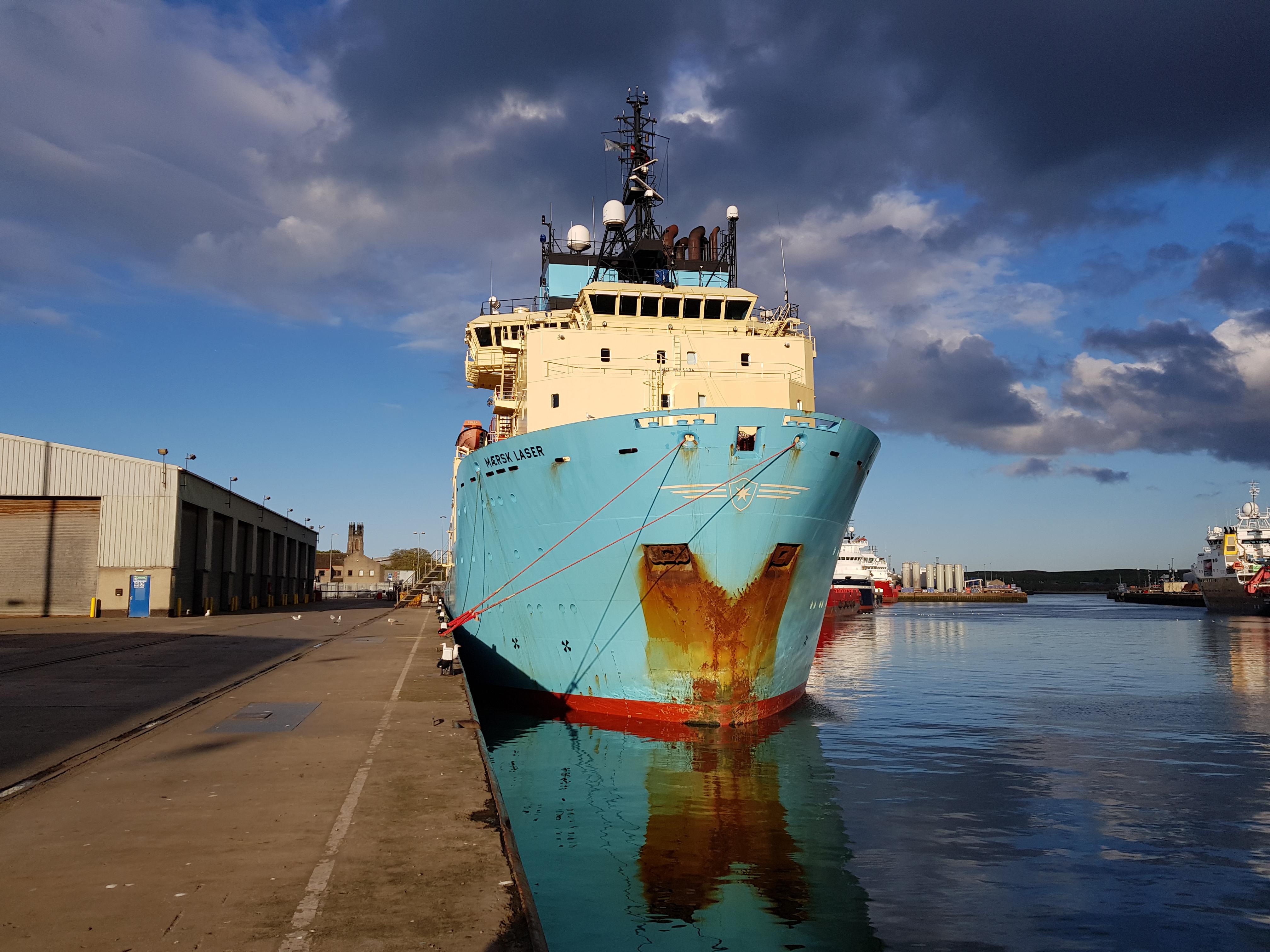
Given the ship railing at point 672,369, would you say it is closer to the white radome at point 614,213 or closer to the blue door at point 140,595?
the white radome at point 614,213

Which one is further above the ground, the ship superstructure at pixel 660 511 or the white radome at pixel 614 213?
the white radome at pixel 614 213

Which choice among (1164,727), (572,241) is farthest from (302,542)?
(1164,727)

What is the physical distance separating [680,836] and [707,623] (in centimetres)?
508

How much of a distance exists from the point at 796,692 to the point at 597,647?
204 inches

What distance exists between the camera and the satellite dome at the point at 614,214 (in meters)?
22.5

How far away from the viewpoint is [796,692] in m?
18.4

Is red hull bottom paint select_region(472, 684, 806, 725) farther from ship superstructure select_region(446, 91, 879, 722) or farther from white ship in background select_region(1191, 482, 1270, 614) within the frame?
white ship in background select_region(1191, 482, 1270, 614)

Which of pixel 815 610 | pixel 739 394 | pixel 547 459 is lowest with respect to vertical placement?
pixel 815 610

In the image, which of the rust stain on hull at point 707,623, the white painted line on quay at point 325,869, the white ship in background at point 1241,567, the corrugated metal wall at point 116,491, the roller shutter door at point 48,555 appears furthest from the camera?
the white ship in background at point 1241,567

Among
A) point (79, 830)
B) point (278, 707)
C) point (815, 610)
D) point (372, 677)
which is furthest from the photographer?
point (815, 610)

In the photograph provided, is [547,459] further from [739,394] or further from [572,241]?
[572,241]

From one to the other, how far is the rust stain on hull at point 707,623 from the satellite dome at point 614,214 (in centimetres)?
1133

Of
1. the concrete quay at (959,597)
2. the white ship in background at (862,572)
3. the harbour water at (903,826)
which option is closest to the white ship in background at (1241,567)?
the white ship in background at (862,572)

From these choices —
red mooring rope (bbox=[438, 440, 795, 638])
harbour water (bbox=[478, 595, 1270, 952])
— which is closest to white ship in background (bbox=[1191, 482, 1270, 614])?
harbour water (bbox=[478, 595, 1270, 952])
